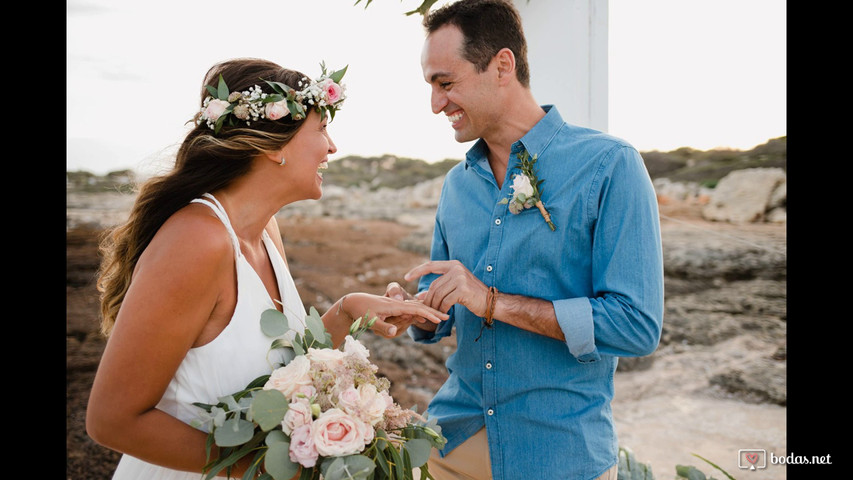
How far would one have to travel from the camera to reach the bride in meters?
1.34

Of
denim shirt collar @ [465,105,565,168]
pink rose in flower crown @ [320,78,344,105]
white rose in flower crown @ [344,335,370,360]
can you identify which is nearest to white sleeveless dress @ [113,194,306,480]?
white rose in flower crown @ [344,335,370,360]

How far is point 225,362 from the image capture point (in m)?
1.52

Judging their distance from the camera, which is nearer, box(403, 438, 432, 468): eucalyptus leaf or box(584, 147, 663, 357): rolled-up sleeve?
box(403, 438, 432, 468): eucalyptus leaf

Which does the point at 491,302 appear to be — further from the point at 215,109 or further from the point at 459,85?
the point at 215,109

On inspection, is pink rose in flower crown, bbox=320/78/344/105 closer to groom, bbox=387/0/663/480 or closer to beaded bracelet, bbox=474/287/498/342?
groom, bbox=387/0/663/480

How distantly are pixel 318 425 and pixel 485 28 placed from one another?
53.9 inches

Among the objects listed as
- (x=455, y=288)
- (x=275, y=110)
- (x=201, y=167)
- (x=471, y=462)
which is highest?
(x=275, y=110)

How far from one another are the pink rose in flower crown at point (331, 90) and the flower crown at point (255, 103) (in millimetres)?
10

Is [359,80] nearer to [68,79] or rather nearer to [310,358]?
[68,79]

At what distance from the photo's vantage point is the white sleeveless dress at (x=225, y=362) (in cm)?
151

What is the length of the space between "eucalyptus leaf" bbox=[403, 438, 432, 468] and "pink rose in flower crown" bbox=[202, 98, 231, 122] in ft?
3.24

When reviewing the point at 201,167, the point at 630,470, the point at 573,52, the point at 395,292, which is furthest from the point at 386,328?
the point at 630,470

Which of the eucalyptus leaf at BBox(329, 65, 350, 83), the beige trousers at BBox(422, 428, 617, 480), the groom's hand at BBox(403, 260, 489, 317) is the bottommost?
the beige trousers at BBox(422, 428, 617, 480)
